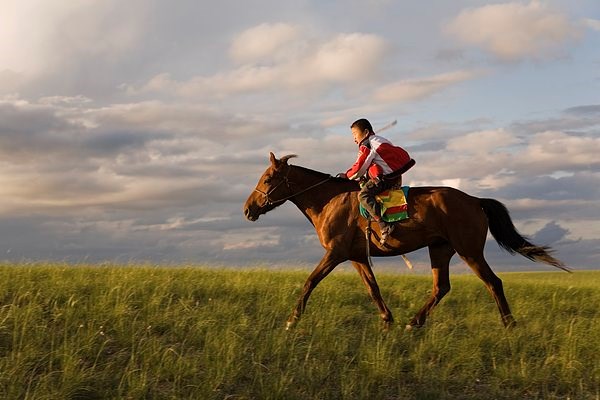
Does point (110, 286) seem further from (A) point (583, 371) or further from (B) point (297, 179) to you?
(A) point (583, 371)

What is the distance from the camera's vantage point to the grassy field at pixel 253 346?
21.0ft

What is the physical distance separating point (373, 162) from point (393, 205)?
2.72 feet

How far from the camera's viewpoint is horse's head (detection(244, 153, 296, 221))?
9.90 meters

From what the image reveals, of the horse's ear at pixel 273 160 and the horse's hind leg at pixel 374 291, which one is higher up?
the horse's ear at pixel 273 160

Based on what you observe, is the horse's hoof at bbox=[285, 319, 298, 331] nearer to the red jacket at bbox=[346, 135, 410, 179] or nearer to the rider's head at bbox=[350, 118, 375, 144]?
the red jacket at bbox=[346, 135, 410, 179]

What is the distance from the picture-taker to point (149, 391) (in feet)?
20.5

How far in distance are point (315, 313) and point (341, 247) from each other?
1.15 m

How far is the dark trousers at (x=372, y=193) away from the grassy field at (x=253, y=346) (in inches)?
70.4

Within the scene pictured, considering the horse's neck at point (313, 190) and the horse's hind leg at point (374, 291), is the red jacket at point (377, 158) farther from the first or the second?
the horse's hind leg at point (374, 291)

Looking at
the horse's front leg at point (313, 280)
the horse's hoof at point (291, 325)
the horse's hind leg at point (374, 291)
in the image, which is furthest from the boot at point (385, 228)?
the horse's hoof at point (291, 325)

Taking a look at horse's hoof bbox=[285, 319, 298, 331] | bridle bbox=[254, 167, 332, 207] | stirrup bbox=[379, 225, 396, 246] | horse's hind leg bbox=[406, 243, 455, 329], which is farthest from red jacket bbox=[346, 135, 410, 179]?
horse's hoof bbox=[285, 319, 298, 331]

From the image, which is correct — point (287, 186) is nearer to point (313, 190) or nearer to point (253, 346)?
point (313, 190)

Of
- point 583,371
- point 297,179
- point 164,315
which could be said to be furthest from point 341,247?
point 583,371

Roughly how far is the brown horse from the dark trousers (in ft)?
1.14
